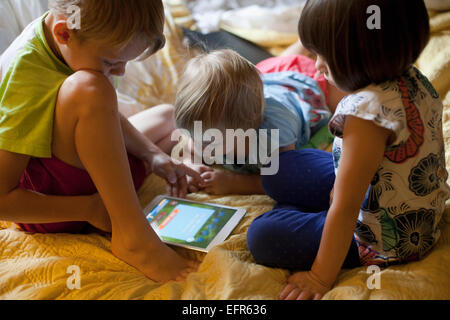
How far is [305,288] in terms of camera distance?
0.75 m

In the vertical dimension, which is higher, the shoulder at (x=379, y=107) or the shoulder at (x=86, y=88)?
the shoulder at (x=86, y=88)

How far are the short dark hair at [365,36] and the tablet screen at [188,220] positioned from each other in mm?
452

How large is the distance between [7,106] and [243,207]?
0.56 m

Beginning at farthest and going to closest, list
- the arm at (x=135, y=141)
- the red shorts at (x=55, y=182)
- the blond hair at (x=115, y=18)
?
the arm at (x=135, y=141)
the red shorts at (x=55, y=182)
the blond hair at (x=115, y=18)

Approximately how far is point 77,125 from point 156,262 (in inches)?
12.4

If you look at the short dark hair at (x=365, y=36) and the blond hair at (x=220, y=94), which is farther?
the blond hair at (x=220, y=94)

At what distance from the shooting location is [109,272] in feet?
2.71

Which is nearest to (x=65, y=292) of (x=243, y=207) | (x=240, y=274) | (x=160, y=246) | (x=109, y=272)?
(x=109, y=272)

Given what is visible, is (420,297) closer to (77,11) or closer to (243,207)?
(243,207)

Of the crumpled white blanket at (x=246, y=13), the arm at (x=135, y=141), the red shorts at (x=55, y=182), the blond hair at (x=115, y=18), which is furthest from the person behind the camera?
the crumpled white blanket at (x=246, y=13)

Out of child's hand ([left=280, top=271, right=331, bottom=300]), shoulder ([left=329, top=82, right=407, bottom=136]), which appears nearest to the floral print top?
shoulder ([left=329, top=82, right=407, bottom=136])

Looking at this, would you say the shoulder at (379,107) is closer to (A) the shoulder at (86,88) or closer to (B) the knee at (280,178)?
(B) the knee at (280,178)

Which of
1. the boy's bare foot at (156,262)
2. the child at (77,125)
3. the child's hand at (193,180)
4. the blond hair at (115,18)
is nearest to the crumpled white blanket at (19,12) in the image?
the child at (77,125)

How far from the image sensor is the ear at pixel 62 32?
0.77m
